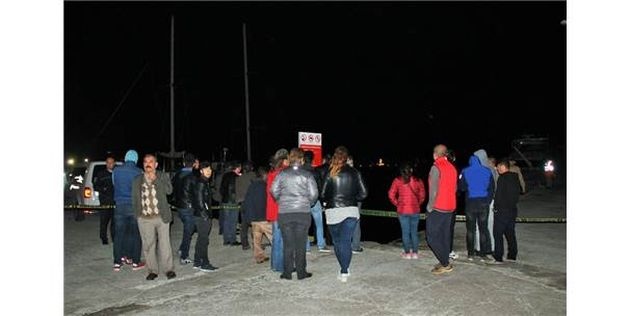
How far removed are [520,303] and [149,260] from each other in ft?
16.6

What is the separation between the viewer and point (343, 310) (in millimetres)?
6062

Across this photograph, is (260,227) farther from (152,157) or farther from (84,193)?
(84,193)

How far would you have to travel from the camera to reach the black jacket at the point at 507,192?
8680mm

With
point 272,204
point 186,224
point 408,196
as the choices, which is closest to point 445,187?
point 408,196

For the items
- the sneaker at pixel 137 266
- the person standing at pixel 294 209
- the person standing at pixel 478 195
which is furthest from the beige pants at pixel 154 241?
the person standing at pixel 478 195

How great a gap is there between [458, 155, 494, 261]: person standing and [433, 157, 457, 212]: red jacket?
0.96 meters

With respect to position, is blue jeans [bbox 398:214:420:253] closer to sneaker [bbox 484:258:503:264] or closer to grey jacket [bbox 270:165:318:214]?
sneaker [bbox 484:258:503:264]

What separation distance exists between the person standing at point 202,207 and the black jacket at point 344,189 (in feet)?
5.93

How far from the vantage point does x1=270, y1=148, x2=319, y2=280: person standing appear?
746 cm

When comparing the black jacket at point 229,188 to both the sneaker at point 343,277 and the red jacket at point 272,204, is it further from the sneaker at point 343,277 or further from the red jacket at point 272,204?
the sneaker at point 343,277

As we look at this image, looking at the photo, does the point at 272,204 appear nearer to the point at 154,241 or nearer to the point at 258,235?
the point at 258,235

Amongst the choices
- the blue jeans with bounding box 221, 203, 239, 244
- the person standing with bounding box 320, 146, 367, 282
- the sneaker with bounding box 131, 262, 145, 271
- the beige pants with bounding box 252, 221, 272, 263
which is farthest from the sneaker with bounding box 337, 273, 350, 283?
the blue jeans with bounding box 221, 203, 239, 244

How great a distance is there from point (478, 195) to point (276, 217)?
329 cm

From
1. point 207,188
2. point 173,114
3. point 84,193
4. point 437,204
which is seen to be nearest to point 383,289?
point 437,204
